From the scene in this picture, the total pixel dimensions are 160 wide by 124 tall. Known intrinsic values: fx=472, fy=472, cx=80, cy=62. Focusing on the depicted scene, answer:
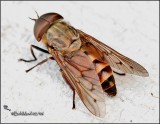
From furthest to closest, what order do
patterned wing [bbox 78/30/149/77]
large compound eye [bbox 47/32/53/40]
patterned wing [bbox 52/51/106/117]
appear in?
large compound eye [bbox 47/32/53/40] < patterned wing [bbox 78/30/149/77] < patterned wing [bbox 52/51/106/117]

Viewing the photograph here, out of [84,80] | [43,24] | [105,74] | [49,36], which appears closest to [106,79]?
[105,74]

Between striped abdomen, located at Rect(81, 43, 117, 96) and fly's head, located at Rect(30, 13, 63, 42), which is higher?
fly's head, located at Rect(30, 13, 63, 42)

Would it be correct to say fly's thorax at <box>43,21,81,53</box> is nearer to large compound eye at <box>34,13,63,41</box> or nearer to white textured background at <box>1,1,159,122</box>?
large compound eye at <box>34,13,63,41</box>

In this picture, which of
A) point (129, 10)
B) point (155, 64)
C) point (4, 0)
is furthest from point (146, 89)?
point (4, 0)

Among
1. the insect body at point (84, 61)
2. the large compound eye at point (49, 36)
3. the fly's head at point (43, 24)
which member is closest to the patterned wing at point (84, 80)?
the insect body at point (84, 61)

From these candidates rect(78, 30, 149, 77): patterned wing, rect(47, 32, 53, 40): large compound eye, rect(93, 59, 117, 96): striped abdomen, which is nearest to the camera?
rect(93, 59, 117, 96): striped abdomen

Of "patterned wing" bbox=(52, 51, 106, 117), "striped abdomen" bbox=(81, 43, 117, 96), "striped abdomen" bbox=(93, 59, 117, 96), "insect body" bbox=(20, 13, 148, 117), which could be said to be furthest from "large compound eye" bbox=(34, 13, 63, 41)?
"striped abdomen" bbox=(93, 59, 117, 96)

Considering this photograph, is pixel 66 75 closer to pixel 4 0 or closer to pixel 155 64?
pixel 155 64
